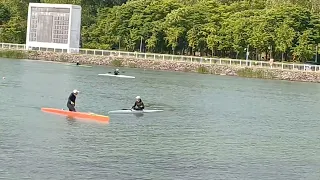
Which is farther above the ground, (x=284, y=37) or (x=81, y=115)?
(x=284, y=37)

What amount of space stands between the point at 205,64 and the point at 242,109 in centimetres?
3940

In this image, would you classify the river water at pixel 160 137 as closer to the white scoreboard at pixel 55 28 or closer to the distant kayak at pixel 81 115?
the distant kayak at pixel 81 115

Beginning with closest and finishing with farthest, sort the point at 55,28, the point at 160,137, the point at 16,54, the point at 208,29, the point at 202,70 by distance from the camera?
1. the point at 160,137
2. the point at 202,70
3. the point at 208,29
4. the point at 16,54
5. the point at 55,28

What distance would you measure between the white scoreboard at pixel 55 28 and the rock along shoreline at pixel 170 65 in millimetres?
2325

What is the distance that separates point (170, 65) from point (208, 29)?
7.33 meters

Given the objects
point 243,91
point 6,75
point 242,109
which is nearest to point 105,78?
point 6,75

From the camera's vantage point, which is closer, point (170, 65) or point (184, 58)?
point (184, 58)

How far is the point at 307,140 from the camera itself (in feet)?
103

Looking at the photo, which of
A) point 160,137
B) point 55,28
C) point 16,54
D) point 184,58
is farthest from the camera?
point 55,28

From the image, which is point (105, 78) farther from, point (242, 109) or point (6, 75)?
point (242, 109)

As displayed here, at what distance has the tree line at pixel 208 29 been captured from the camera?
82.6 m

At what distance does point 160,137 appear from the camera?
29422mm

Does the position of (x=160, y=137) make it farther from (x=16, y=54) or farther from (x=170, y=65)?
(x=16, y=54)

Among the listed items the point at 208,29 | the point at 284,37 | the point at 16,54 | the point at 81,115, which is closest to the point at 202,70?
the point at 208,29
